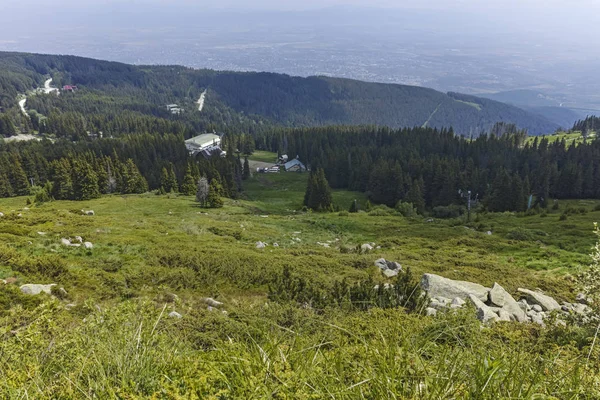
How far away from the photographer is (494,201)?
72.9 m

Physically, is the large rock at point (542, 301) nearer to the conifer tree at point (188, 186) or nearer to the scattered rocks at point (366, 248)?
the scattered rocks at point (366, 248)

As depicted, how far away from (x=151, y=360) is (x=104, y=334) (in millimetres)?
1233

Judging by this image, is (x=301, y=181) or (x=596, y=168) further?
(x=301, y=181)

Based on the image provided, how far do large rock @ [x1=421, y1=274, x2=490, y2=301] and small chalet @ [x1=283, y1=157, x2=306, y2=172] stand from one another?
385 ft

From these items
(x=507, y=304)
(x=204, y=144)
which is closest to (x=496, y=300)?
(x=507, y=304)

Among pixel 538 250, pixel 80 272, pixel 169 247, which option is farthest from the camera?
pixel 538 250

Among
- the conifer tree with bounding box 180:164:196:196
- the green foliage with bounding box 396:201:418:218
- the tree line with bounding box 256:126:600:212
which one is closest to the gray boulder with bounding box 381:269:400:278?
the green foliage with bounding box 396:201:418:218

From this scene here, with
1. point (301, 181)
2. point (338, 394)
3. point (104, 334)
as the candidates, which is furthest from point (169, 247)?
point (301, 181)

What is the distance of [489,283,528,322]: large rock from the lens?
45.8ft

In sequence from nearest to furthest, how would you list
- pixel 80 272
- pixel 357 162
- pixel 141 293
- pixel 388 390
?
pixel 388 390, pixel 141 293, pixel 80 272, pixel 357 162

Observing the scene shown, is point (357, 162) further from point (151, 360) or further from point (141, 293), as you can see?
point (151, 360)

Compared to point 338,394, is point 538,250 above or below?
below

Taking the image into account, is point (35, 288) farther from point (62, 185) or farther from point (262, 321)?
point (62, 185)

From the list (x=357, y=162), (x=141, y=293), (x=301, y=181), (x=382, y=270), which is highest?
(x=141, y=293)
